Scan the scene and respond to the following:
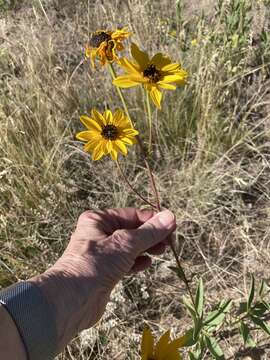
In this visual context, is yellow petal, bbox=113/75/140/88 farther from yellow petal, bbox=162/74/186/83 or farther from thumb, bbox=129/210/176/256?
thumb, bbox=129/210/176/256

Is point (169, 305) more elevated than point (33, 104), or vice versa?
point (33, 104)

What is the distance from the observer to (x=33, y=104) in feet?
6.12

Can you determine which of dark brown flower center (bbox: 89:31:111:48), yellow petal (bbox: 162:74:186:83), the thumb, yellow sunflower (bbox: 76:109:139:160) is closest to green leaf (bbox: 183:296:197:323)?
the thumb

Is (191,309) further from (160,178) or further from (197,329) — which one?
(160,178)

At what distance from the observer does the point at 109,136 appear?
984mm

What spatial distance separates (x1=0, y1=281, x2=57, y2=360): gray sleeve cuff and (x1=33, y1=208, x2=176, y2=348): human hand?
0.02 m

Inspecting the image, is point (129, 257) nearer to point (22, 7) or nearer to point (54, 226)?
point (54, 226)

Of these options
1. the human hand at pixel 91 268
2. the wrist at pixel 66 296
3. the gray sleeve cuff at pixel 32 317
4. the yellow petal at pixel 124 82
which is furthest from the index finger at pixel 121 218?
→ the yellow petal at pixel 124 82

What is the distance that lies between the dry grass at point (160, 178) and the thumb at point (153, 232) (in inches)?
18.4

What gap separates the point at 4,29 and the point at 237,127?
117 centimetres

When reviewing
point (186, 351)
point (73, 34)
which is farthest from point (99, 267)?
point (73, 34)

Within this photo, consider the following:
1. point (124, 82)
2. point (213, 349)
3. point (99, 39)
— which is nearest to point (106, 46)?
point (99, 39)

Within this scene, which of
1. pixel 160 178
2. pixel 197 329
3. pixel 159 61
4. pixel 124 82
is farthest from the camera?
pixel 160 178

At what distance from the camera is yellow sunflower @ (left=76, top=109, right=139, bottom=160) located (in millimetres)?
963
